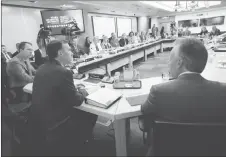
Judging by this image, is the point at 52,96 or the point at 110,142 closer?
the point at 52,96

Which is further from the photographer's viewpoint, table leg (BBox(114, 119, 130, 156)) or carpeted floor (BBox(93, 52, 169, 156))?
carpeted floor (BBox(93, 52, 169, 156))

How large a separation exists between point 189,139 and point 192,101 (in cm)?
21

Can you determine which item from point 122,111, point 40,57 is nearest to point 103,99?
point 122,111

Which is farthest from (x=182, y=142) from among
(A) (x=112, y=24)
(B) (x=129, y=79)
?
(A) (x=112, y=24)

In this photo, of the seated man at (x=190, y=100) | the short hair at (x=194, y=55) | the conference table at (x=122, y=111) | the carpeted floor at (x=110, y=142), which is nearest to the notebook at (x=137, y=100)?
the conference table at (x=122, y=111)

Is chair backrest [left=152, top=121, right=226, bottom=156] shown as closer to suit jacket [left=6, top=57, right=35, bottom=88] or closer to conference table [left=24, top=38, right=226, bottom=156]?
conference table [left=24, top=38, right=226, bottom=156]

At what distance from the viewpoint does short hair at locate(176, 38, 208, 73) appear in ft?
3.27

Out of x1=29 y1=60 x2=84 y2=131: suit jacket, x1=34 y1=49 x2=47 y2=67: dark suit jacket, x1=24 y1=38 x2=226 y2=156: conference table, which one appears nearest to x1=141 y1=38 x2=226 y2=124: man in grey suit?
x1=24 y1=38 x2=226 y2=156: conference table

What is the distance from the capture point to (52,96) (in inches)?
54.7

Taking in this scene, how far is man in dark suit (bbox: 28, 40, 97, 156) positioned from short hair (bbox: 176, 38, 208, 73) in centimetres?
95

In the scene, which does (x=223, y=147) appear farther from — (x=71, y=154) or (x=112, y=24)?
(x=112, y=24)

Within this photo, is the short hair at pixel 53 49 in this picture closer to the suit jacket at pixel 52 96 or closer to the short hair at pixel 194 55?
the suit jacket at pixel 52 96

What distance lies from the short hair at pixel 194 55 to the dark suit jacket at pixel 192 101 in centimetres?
12

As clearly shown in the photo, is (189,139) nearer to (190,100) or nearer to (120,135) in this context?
(190,100)
